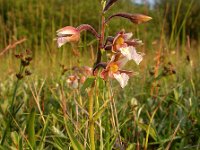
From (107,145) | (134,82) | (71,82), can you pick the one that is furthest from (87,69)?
(134,82)

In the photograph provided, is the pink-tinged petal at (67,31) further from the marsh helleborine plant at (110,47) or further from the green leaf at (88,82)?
the green leaf at (88,82)

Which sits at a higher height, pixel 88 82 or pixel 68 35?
pixel 68 35

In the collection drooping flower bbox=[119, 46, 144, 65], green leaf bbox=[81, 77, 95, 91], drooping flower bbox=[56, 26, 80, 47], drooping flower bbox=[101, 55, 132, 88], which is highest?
drooping flower bbox=[56, 26, 80, 47]

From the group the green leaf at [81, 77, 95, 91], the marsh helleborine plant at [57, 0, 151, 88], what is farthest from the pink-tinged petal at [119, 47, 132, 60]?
the green leaf at [81, 77, 95, 91]

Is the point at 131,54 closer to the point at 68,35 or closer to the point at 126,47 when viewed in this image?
the point at 126,47

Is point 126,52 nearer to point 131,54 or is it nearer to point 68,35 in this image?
point 131,54

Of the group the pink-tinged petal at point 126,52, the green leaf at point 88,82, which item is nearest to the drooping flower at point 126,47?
the pink-tinged petal at point 126,52

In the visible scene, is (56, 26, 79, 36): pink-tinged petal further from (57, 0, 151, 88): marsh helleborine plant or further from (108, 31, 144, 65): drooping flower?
(108, 31, 144, 65): drooping flower

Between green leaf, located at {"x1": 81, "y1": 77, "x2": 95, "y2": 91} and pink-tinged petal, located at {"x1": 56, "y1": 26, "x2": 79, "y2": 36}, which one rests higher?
pink-tinged petal, located at {"x1": 56, "y1": 26, "x2": 79, "y2": 36}

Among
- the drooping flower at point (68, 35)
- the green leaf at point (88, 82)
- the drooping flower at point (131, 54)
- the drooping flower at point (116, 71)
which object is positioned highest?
the drooping flower at point (68, 35)

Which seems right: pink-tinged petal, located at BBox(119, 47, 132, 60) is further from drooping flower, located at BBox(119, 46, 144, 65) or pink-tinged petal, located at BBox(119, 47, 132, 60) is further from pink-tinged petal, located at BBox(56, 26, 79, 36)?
pink-tinged petal, located at BBox(56, 26, 79, 36)

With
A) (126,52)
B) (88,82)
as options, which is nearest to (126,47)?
(126,52)
